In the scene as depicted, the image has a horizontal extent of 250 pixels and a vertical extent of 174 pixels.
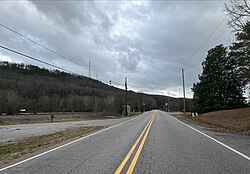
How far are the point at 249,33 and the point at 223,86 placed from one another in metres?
27.8

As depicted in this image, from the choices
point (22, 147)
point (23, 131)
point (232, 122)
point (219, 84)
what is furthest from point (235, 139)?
point (219, 84)

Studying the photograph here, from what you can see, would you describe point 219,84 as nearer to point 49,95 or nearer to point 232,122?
point 232,122

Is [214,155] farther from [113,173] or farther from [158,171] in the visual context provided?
[113,173]

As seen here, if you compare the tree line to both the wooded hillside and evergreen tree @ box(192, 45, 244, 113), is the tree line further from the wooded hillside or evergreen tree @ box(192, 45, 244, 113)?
the wooded hillside

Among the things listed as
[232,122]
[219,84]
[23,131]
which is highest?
[219,84]

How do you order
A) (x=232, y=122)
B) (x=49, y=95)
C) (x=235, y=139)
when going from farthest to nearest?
(x=49, y=95) → (x=232, y=122) → (x=235, y=139)

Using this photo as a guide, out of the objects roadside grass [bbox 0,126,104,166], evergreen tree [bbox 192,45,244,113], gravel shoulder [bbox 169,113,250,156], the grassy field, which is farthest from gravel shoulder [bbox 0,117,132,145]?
evergreen tree [bbox 192,45,244,113]

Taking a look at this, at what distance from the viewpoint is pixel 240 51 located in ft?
107

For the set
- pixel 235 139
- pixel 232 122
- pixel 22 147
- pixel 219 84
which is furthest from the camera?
pixel 219 84

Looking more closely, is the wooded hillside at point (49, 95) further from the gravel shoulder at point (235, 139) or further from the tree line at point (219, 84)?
the gravel shoulder at point (235, 139)

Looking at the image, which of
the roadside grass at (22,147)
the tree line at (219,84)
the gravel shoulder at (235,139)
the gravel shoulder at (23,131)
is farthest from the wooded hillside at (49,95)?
the roadside grass at (22,147)

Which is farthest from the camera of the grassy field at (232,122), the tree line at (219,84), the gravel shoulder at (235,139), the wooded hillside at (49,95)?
the wooded hillside at (49,95)

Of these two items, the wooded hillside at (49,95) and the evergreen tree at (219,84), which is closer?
the evergreen tree at (219,84)

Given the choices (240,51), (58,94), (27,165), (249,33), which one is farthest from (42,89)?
(27,165)
